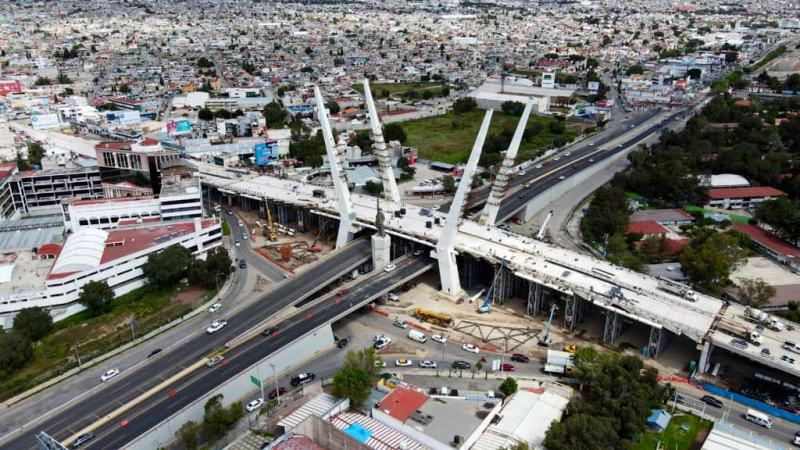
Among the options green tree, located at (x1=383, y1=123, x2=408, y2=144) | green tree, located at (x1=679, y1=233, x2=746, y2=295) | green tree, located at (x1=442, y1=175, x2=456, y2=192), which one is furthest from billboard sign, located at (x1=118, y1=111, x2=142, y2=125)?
green tree, located at (x1=679, y1=233, x2=746, y2=295)

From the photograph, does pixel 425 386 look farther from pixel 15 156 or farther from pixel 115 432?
pixel 15 156

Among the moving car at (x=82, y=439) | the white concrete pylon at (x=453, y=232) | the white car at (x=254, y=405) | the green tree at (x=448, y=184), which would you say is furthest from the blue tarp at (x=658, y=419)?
the green tree at (x=448, y=184)

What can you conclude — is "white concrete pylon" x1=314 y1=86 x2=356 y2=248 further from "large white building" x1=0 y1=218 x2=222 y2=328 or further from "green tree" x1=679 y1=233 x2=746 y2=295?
"green tree" x1=679 y1=233 x2=746 y2=295

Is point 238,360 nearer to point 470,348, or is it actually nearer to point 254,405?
point 254,405

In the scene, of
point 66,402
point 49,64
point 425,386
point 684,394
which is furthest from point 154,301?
point 49,64

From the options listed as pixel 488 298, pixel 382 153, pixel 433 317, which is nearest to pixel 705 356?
pixel 488 298

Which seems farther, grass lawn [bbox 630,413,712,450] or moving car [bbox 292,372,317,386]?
moving car [bbox 292,372,317,386]

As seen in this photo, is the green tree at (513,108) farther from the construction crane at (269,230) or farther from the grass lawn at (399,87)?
the construction crane at (269,230)
